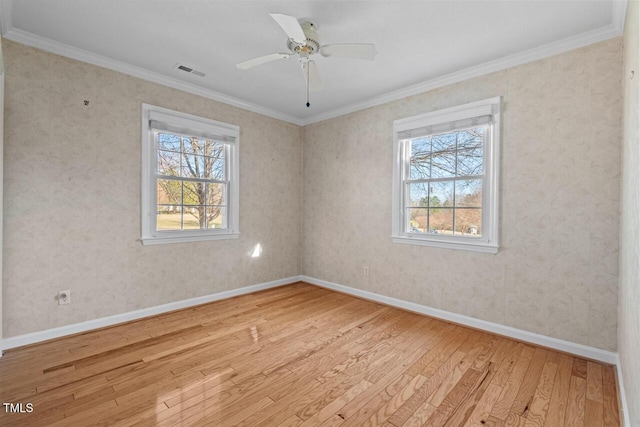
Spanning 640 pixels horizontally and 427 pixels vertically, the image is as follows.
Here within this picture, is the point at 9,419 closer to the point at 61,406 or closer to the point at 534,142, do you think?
the point at 61,406

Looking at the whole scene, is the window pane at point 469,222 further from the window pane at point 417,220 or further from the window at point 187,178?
the window at point 187,178

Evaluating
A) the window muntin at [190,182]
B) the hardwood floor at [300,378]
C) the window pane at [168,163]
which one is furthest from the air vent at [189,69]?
the hardwood floor at [300,378]

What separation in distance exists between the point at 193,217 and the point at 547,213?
3802mm

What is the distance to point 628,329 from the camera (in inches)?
70.4

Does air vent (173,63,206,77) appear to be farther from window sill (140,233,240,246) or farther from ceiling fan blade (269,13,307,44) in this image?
window sill (140,233,240,246)

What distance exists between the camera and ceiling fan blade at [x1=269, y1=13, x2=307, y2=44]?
1837mm

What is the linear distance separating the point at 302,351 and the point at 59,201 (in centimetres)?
263

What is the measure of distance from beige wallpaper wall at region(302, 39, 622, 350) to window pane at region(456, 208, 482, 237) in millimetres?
232

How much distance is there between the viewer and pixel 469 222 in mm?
3211

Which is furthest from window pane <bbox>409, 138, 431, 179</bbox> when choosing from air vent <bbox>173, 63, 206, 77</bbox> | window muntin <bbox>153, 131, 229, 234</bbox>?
air vent <bbox>173, 63, 206, 77</bbox>

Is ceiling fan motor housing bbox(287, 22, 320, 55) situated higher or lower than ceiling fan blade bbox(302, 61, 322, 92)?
higher

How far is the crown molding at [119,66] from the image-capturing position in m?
2.56

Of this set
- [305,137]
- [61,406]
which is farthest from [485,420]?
[305,137]

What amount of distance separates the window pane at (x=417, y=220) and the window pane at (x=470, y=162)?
62cm
